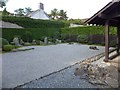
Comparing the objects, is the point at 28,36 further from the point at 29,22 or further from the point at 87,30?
the point at 87,30

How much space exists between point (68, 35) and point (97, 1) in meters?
9.61

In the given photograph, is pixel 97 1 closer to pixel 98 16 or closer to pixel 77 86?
pixel 98 16

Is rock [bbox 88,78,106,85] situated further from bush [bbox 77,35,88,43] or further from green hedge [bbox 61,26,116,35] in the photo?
bush [bbox 77,35,88,43]

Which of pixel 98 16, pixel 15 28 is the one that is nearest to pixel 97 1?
pixel 15 28

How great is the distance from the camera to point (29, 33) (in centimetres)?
2995

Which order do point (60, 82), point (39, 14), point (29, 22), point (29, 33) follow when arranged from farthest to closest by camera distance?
point (39, 14) < point (29, 22) < point (29, 33) < point (60, 82)

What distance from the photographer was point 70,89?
22.1ft

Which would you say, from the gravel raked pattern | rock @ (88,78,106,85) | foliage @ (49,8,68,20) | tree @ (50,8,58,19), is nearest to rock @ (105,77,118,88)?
rock @ (88,78,106,85)

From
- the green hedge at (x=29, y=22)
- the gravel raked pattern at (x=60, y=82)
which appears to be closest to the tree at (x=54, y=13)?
the green hedge at (x=29, y=22)

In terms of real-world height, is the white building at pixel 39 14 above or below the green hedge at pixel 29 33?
above

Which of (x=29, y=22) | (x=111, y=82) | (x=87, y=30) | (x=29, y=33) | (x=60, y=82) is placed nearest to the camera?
(x=111, y=82)

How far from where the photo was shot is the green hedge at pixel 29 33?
27.4 m

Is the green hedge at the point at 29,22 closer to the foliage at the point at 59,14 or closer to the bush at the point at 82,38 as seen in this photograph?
the bush at the point at 82,38

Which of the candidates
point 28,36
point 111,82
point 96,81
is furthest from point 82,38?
point 111,82
